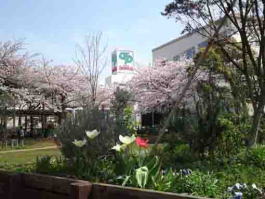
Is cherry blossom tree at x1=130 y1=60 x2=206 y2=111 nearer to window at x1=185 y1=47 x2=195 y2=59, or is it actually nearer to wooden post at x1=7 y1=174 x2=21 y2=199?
window at x1=185 y1=47 x2=195 y2=59

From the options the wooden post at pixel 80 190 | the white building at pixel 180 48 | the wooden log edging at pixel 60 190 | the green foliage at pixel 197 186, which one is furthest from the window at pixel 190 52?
the wooden post at pixel 80 190

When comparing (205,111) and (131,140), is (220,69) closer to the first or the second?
(205,111)

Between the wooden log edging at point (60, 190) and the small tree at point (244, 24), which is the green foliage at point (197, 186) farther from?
the small tree at point (244, 24)

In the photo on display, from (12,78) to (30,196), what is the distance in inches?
1311

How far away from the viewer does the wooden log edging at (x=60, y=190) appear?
6011 mm

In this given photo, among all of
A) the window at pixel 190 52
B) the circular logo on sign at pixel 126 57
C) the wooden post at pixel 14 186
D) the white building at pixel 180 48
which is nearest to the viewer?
the wooden post at pixel 14 186

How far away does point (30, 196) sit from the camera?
8.02m

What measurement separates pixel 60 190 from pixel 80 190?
84 cm

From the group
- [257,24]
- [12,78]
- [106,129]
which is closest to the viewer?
[106,129]

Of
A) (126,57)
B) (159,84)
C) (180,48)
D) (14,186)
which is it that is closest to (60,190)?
(14,186)

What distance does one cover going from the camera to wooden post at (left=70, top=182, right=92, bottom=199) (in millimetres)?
6512

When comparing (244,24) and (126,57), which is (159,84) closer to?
(244,24)

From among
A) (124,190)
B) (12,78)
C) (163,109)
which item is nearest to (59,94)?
(12,78)

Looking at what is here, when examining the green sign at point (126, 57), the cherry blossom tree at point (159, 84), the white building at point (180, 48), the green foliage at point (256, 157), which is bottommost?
the green foliage at point (256, 157)
